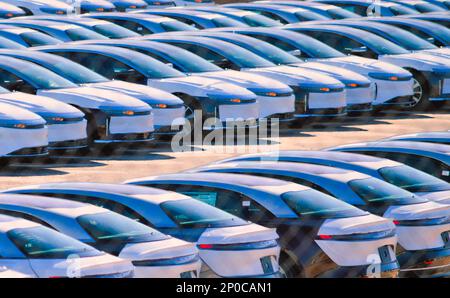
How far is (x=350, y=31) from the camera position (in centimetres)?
2553

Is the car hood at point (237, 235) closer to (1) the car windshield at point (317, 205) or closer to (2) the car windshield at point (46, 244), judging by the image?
(1) the car windshield at point (317, 205)

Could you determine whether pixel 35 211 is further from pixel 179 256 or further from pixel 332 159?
pixel 332 159

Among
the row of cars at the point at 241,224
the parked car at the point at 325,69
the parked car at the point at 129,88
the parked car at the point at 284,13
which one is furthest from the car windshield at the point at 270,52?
the row of cars at the point at 241,224

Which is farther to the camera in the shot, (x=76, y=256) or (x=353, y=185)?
(x=353, y=185)

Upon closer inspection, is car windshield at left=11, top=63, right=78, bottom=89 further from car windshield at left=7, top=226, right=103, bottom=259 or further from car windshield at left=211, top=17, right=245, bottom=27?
car windshield at left=211, top=17, right=245, bottom=27

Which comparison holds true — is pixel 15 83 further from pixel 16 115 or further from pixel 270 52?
pixel 270 52

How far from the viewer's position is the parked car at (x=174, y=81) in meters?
19.7

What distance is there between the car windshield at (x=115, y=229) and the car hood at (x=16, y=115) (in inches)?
255

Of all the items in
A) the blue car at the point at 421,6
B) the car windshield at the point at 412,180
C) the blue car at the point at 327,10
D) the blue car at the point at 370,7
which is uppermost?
the car windshield at the point at 412,180

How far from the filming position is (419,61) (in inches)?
960

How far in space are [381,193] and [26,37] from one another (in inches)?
496

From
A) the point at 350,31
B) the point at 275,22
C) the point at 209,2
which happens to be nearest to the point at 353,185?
the point at 350,31

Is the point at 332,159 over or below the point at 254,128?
over
